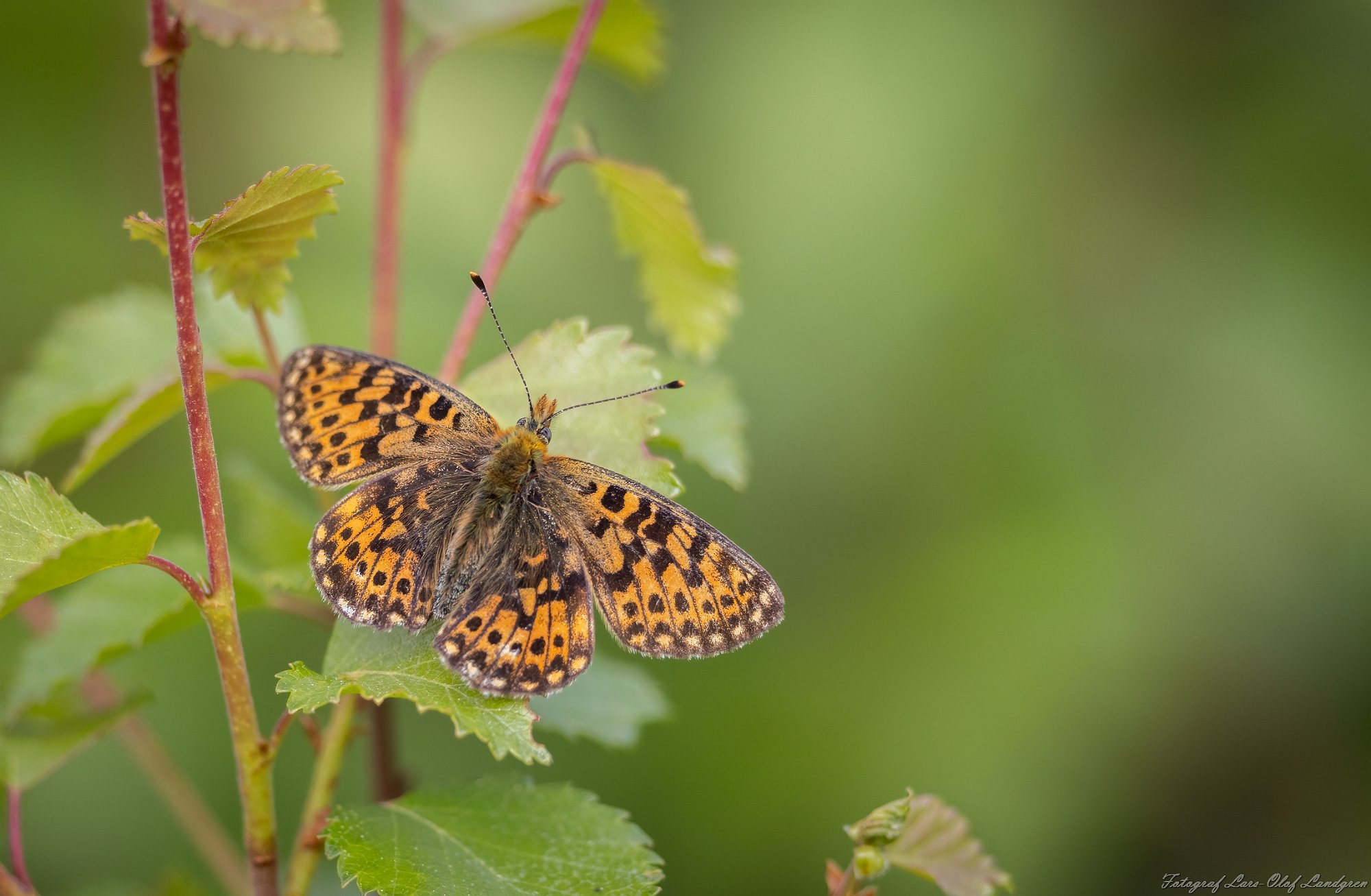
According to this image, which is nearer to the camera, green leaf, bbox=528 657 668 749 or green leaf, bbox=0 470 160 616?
green leaf, bbox=0 470 160 616

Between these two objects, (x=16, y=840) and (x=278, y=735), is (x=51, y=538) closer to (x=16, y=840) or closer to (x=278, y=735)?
(x=278, y=735)

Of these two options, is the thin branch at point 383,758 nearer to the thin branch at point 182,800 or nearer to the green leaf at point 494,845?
the green leaf at point 494,845

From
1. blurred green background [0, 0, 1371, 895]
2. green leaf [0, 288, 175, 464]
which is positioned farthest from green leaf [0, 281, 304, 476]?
blurred green background [0, 0, 1371, 895]

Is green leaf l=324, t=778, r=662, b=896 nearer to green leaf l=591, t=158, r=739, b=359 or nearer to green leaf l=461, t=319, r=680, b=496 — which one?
green leaf l=461, t=319, r=680, b=496

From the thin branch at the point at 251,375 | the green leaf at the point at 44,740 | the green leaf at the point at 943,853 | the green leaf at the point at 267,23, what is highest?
the green leaf at the point at 267,23

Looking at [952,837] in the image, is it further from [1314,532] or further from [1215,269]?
[1215,269]

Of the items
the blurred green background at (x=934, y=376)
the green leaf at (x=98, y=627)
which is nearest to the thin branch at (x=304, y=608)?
the green leaf at (x=98, y=627)

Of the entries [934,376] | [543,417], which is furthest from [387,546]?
[934,376]
